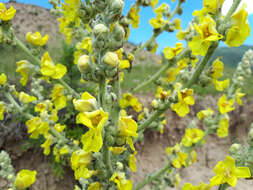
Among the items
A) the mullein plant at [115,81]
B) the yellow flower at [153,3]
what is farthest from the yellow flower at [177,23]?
the yellow flower at [153,3]

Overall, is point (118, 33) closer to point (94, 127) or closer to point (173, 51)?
point (94, 127)

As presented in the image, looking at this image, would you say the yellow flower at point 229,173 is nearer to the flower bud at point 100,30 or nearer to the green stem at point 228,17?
the green stem at point 228,17

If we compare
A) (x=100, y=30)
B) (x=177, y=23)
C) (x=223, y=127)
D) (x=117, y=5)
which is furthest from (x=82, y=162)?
(x=223, y=127)

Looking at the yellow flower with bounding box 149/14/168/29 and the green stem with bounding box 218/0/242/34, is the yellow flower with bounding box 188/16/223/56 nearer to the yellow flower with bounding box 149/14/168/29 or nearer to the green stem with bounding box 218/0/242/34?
the green stem with bounding box 218/0/242/34

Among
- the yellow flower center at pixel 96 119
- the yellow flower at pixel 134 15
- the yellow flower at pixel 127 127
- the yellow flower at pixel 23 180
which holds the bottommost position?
the yellow flower at pixel 23 180

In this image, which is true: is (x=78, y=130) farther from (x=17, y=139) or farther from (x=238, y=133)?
(x=238, y=133)

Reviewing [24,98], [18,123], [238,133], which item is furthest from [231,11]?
[238,133]
